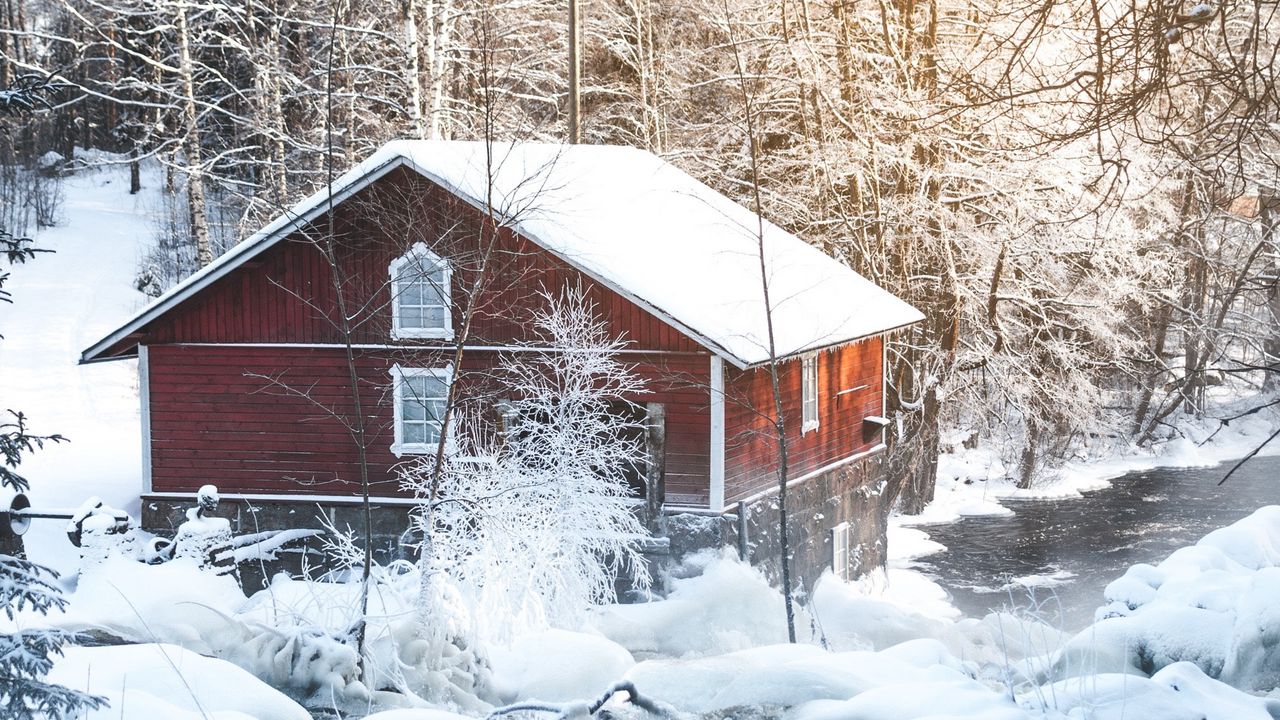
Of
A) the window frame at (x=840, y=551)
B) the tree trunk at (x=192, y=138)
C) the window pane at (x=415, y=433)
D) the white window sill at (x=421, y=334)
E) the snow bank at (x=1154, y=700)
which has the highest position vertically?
the tree trunk at (x=192, y=138)

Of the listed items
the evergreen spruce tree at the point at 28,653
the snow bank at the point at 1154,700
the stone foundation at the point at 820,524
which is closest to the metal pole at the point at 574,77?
the stone foundation at the point at 820,524

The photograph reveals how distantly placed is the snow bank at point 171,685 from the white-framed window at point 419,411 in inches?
387

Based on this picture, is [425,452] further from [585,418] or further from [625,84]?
[625,84]

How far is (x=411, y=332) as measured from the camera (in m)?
15.5

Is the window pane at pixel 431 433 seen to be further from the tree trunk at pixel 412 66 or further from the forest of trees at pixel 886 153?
the forest of trees at pixel 886 153

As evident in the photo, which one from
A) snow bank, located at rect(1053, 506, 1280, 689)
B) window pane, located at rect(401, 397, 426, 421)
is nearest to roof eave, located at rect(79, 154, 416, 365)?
window pane, located at rect(401, 397, 426, 421)

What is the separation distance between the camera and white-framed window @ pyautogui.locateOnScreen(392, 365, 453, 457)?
50.4 feet

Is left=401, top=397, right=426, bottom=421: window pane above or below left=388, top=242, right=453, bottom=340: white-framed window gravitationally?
below

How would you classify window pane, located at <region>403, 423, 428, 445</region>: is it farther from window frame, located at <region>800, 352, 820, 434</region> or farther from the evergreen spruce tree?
the evergreen spruce tree

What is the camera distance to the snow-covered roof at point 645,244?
1437cm

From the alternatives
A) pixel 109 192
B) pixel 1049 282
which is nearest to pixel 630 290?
pixel 1049 282

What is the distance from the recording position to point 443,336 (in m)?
15.4

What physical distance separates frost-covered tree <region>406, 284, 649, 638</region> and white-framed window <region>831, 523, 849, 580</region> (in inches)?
182

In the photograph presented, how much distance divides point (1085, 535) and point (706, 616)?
13259 mm
